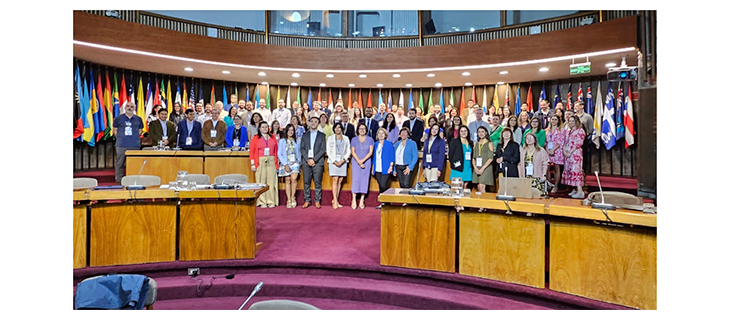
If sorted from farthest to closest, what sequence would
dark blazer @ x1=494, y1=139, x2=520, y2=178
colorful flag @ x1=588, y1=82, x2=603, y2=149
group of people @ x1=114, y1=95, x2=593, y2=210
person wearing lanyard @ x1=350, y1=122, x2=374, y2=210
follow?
1. colorful flag @ x1=588, y1=82, x2=603, y2=149
2. person wearing lanyard @ x1=350, y1=122, x2=374, y2=210
3. group of people @ x1=114, y1=95, x2=593, y2=210
4. dark blazer @ x1=494, y1=139, x2=520, y2=178

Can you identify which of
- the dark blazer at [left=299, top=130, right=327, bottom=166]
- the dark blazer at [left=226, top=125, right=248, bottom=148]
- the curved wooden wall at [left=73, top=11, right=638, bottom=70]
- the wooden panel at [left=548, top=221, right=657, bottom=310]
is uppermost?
the curved wooden wall at [left=73, top=11, right=638, bottom=70]

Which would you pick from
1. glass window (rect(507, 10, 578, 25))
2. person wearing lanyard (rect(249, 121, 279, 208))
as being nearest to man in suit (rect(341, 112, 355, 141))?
person wearing lanyard (rect(249, 121, 279, 208))

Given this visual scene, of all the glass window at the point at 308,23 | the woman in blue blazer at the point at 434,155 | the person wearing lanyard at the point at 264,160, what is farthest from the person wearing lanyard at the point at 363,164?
the glass window at the point at 308,23

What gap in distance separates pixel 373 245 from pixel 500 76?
659 centimetres

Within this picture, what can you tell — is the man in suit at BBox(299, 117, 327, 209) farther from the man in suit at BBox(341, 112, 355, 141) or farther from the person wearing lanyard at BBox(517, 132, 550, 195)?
the person wearing lanyard at BBox(517, 132, 550, 195)

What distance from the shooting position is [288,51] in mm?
8125

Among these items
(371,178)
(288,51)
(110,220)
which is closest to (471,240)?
(110,220)

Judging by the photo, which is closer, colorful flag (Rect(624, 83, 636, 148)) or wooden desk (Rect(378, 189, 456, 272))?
wooden desk (Rect(378, 189, 456, 272))

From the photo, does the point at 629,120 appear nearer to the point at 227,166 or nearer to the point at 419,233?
the point at 419,233

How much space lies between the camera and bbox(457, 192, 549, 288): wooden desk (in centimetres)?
284

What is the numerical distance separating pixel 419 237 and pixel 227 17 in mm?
7809

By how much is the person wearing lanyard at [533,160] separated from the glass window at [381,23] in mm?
5119

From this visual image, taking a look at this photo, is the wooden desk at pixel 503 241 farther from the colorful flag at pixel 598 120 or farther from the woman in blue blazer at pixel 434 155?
the colorful flag at pixel 598 120

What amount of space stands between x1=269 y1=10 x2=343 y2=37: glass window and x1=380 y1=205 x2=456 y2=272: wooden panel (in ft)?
24.8
